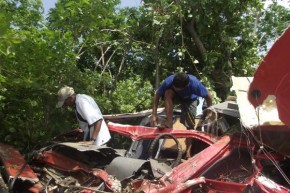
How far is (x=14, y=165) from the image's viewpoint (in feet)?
15.2

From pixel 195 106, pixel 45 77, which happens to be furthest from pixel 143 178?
pixel 45 77

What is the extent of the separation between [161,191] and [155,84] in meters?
6.17

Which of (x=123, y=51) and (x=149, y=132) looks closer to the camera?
(x=149, y=132)

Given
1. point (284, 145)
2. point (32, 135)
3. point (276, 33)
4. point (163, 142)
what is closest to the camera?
point (284, 145)

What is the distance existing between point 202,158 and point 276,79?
0.98 metres

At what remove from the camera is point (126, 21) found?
33.0 feet

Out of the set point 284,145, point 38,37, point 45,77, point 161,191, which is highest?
point 38,37

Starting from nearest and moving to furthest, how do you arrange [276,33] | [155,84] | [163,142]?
[163,142] → [155,84] → [276,33]

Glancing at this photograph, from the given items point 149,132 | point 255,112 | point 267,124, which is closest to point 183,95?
point 149,132

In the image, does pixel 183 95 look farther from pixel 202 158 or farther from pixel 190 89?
pixel 202 158

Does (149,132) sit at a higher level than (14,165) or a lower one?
higher

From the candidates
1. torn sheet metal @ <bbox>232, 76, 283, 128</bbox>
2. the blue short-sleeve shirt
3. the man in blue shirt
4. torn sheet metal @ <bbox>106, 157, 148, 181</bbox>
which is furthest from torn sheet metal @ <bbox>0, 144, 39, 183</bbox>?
the blue short-sleeve shirt

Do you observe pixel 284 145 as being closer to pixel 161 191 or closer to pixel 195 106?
pixel 161 191

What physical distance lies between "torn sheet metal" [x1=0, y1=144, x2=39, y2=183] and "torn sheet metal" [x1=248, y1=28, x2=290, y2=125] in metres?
2.36
